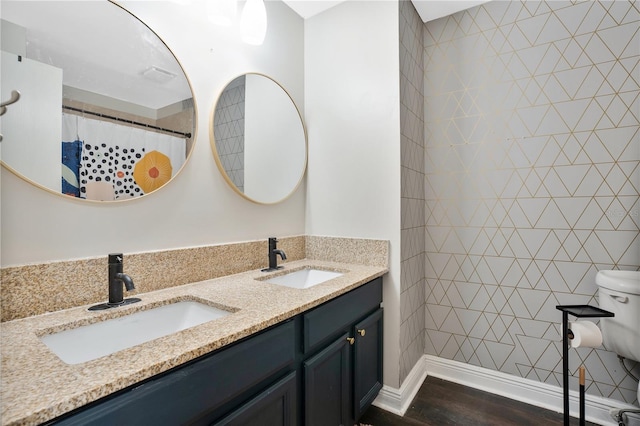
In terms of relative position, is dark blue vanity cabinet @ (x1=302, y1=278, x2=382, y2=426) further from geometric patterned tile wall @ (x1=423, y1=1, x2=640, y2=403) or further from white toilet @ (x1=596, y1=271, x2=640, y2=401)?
white toilet @ (x1=596, y1=271, x2=640, y2=401)

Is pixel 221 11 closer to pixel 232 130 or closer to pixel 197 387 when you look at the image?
pixel 232 130

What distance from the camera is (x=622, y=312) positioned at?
1480 millimetres

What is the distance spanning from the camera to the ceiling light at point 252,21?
5.07 ft

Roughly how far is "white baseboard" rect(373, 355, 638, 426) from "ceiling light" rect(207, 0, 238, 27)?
7.15ft

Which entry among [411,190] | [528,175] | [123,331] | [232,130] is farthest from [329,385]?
[528,175]

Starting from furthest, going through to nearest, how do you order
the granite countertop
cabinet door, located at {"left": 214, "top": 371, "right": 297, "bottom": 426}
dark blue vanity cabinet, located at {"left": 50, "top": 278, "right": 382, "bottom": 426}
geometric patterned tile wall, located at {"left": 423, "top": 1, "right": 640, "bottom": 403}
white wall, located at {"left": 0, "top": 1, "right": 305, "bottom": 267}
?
geometric patterned tile wall, located at {"left": 423, "top": 1, "right": 640, "bottom": 403} → white wall, located at {"left": 0, "top": 1, "right": 305, "bottom": 267} → cabinet door, located at {"left": 214, "top": 371, "right": 297, "bottom": 426} → dark blue vanity cabinet, located at {"left": 50, "top": 278, "right": 382, "bottom": 426} → the granite countertop

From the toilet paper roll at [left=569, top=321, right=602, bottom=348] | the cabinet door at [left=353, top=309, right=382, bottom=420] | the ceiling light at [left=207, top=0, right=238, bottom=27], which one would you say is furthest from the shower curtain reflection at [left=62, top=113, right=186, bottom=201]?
the toilet paper roll at [left=569, top=321, right=602, bottom=348]

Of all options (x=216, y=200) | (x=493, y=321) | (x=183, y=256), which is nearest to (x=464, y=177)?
(x=493, y=321)

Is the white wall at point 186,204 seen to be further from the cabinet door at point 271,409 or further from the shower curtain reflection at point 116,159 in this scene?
the cabinet door at point 271,409

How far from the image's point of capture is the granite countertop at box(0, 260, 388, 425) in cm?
57

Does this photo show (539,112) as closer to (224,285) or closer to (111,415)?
(224,285)

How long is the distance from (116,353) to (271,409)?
1.71 feet

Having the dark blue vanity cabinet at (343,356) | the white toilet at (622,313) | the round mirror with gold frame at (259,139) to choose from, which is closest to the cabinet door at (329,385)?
the dark blue vanity cabinet at (343,356)

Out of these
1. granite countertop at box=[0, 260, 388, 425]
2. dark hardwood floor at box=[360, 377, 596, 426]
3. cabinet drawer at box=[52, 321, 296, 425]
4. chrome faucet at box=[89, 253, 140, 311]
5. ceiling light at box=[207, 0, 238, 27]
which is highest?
ceiling light at box=[207, 0, 238, 27]
